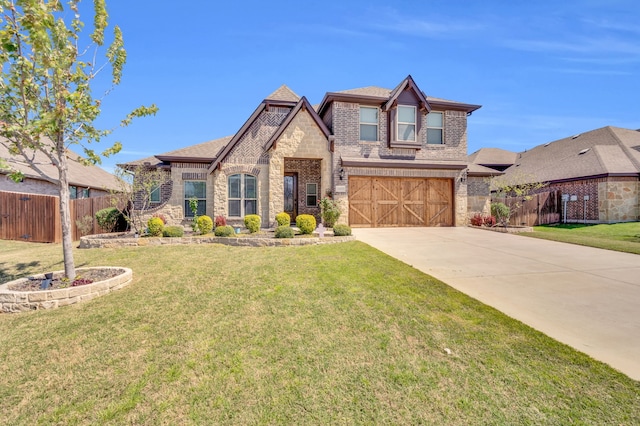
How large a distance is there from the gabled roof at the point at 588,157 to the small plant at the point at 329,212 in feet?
37.5

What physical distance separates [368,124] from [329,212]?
17.8 feet

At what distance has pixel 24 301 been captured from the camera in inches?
218

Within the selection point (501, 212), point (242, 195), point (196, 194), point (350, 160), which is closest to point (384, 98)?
point (350, 160)

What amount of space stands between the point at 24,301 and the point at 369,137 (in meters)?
14.2

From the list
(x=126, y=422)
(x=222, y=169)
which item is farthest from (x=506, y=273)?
(x=222, y=169)

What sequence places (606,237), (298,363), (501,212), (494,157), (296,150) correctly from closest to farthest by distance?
(298,363)
(606,237)
(501,212)
(296,150)
(494,157)

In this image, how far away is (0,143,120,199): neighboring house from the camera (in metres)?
17.0

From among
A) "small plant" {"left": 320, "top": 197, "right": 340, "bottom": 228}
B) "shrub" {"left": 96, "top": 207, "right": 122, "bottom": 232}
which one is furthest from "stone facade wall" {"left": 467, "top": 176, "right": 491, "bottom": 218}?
"shrub" {"left": 96, "top": 207, "right": 122, "bottom": 232}

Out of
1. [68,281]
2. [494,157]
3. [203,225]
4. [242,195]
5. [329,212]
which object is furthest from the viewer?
[494,157]

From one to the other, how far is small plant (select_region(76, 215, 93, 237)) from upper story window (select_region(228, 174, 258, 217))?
646 centimetres

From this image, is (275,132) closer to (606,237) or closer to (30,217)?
(30,217)

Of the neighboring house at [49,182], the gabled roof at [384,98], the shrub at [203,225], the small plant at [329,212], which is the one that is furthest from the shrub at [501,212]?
the neighboring house at [49,182]

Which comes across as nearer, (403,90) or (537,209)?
(403,90)

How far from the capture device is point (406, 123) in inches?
617
